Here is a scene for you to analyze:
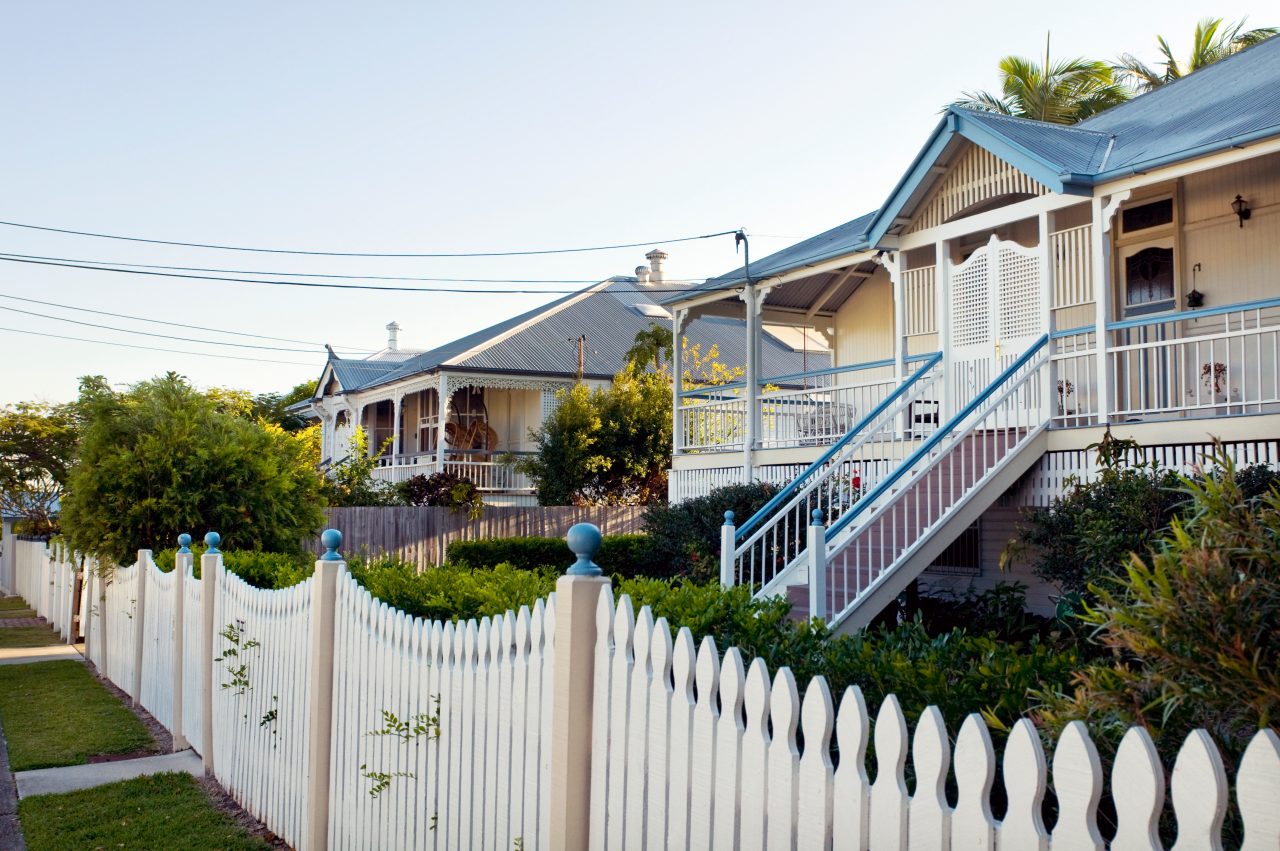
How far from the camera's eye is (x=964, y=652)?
5.22 meters

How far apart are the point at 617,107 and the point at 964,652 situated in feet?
60.5

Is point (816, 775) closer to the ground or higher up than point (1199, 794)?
closer to the ground

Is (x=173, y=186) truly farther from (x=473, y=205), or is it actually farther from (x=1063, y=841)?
(x=1063, y=841)

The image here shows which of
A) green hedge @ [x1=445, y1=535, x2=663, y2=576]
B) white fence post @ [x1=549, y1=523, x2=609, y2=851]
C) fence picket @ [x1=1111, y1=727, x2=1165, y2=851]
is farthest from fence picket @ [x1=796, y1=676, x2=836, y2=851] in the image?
green hedge @ [x1=445, y1=535, x2=663, y2=576]

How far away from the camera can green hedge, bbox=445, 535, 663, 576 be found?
19531 mm

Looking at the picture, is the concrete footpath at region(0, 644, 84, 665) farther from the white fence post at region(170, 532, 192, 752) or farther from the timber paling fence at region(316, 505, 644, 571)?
the white fence post at region(170, 532, 192, 752)

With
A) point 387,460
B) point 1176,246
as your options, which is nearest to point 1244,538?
point 1176,246

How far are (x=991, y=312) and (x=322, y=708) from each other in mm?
10348

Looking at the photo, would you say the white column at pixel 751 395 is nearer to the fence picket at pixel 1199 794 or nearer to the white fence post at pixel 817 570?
the white fence post at pixel 817 570

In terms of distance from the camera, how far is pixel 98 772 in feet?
26.8

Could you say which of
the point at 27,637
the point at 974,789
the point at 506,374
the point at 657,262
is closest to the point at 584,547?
the point at 974,789

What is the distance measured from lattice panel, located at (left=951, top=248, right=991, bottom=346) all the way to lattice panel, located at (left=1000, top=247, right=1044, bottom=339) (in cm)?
24

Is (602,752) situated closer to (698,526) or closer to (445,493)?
(698,526)

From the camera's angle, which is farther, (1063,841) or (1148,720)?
(1148,720)
